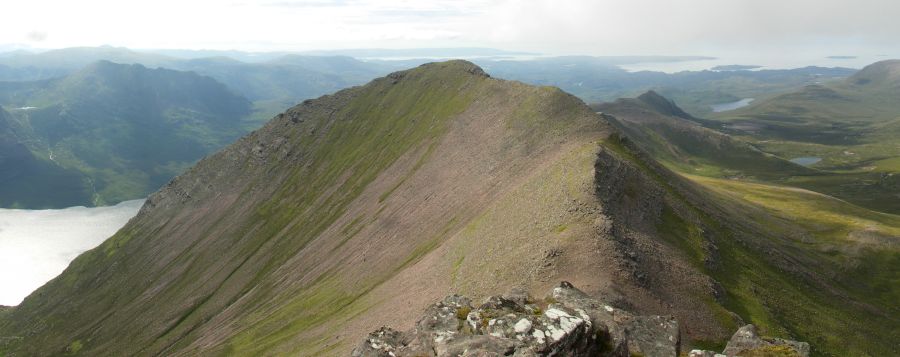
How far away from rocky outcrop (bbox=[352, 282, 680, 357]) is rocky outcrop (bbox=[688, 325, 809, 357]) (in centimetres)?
333

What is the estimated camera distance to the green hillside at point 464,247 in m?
63.5

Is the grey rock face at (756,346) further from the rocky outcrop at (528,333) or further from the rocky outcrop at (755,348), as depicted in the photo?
the rocky outcrop at (528,333)

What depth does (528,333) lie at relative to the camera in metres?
29.6

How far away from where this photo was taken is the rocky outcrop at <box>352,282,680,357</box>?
28.7m

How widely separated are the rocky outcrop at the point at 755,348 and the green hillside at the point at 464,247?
14.9m

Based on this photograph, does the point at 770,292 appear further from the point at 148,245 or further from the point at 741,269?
the point at 148,245

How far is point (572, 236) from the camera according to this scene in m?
63.7

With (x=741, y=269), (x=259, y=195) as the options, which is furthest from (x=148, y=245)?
(x=741, y=269)

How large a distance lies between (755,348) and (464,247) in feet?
163

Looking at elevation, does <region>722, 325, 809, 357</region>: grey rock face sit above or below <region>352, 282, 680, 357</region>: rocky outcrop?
below

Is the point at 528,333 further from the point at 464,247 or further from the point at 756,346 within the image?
the point at 464,247

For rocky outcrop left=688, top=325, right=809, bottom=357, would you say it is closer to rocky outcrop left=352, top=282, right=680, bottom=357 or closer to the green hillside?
rocky outcrop left=352, top=282, right=680, bottom=357

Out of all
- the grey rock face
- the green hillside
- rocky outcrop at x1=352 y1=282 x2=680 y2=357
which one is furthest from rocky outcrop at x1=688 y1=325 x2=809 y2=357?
the green hillside

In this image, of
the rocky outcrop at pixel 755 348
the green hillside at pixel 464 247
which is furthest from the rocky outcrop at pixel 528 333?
the green hillside at pixel 464 247
